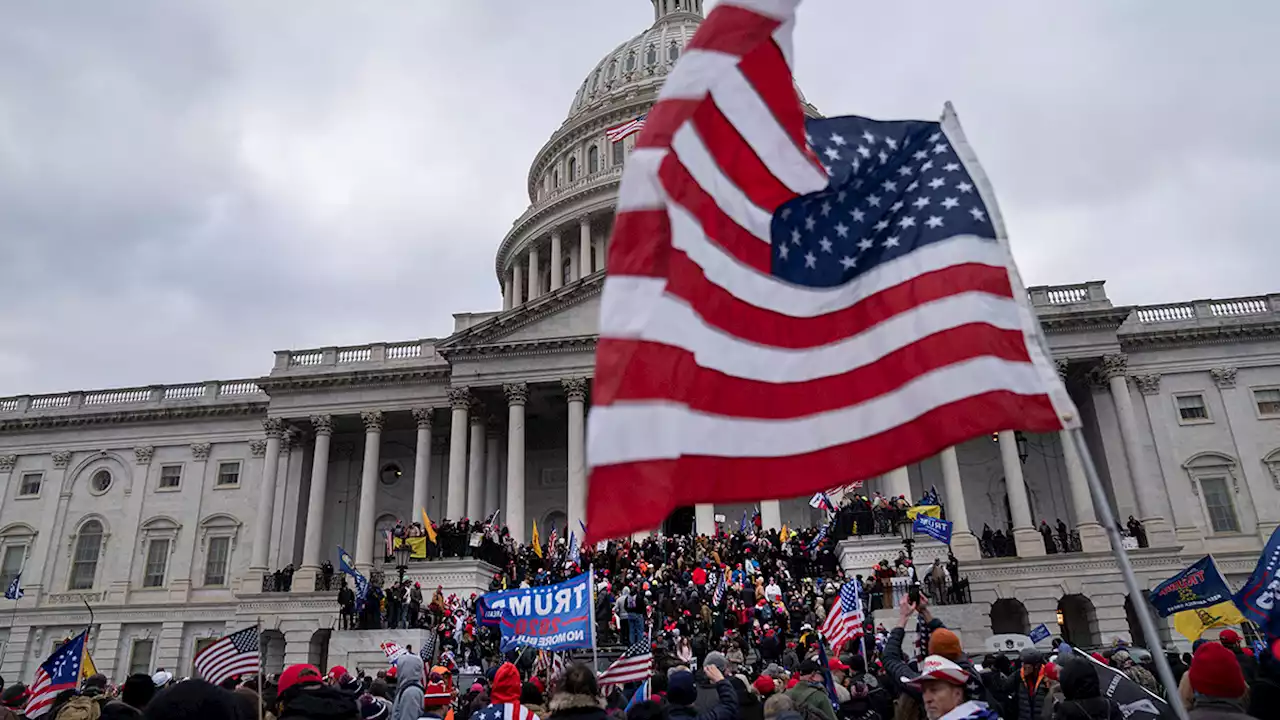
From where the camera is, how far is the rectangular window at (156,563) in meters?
47.6

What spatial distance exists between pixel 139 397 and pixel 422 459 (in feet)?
65.2

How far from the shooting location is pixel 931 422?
5418mm

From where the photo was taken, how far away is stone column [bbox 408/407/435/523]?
4250 centimetres

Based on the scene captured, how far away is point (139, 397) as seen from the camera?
171 feet

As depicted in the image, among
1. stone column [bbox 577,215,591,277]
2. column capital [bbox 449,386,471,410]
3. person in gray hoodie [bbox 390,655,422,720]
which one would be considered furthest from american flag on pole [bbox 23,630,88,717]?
stone column [bbox 577,215,591,277]

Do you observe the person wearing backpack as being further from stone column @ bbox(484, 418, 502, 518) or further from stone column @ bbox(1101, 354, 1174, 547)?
stone column @ bbox(484, 418, 502, 518)

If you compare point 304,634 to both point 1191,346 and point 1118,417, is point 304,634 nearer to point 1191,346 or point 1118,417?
point 1118,417

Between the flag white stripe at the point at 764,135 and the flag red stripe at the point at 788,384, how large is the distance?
129cm

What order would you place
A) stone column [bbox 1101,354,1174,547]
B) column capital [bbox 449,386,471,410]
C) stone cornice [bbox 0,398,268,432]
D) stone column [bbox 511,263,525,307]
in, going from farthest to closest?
1. stone column [bbox 511,263,525,307]
2. stone cornice [bbox 0,398,268,432]
3. column capital [bbox 449,386,471,410]
4. stone column [bbox 1101,354,1174,547]

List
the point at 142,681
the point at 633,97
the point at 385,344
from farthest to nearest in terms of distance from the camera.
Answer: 1. the point at 633,97
2. the point at 385,344
3. the point at 142,681

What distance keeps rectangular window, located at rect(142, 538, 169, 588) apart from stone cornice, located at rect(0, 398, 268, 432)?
21.9 ft

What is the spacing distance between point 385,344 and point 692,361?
146 ft

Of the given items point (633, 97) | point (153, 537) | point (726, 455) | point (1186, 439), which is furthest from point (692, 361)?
point (633, 97)

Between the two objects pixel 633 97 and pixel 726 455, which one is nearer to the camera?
pixel 726 455
